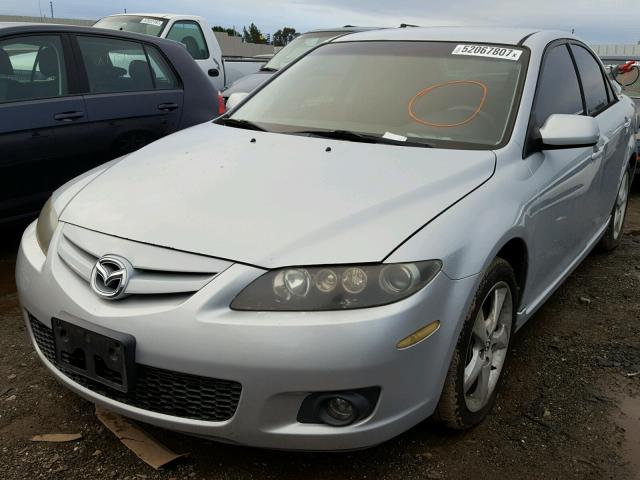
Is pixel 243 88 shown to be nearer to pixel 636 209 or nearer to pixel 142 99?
pixel 142 99

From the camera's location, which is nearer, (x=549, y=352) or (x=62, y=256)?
(x=62, y=256)

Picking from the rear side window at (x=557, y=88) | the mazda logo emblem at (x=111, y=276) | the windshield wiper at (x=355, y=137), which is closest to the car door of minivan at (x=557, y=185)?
the rear side window at (x=557, y=88)

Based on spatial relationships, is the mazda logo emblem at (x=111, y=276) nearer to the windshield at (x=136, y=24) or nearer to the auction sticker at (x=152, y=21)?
the windshield at (x=136, y=24)

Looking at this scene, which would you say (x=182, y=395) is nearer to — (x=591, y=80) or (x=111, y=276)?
(x=111, y=276)

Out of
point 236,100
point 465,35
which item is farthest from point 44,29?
point 465,35

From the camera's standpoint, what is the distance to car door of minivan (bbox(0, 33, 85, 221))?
399 cm

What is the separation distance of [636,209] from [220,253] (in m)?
5.63

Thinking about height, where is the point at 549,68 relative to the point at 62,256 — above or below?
above

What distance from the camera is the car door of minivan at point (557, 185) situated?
2.81 meters

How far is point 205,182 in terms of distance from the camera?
2.51 meters

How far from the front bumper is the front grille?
0.02 m

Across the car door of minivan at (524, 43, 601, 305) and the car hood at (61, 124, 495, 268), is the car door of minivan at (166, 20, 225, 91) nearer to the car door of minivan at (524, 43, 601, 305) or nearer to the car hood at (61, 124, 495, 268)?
the car door of minivan at (524, 43, 601, 305)

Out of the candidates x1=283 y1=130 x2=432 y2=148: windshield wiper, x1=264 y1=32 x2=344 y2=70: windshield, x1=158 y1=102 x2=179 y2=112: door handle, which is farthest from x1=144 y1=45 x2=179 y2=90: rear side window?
x1=264 y1=32 x2=344 y2=70: windshield

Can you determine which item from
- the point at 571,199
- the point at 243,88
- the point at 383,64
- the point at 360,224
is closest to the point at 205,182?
the point at 360,224
